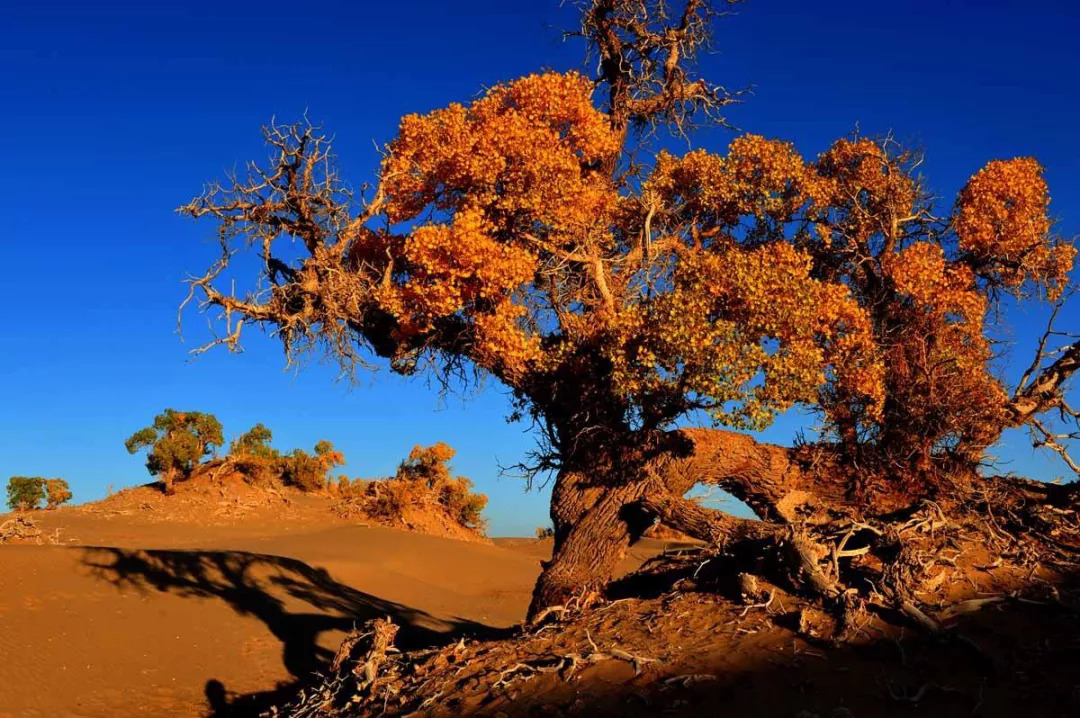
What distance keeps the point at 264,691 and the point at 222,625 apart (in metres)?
3.39

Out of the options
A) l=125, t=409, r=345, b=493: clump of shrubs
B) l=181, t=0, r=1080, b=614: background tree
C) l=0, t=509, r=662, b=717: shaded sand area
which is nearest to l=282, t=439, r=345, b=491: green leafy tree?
l=125, t=409, r=345, b=493: clump of shrubs

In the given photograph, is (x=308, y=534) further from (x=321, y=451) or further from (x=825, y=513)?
(x=825, y=513)

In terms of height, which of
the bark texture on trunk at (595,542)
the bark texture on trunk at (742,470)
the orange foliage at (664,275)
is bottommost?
the bark texture on trunk at (595,542)

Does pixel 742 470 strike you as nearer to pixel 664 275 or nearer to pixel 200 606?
pixel 664 275

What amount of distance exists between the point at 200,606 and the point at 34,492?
66.3 feet

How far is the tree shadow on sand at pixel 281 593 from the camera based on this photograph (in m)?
17.6

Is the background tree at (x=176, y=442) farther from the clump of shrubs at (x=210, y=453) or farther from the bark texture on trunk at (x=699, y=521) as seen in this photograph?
the bark texture on trunk at (x=699, y=521)

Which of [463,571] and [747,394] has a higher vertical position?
[747,394]

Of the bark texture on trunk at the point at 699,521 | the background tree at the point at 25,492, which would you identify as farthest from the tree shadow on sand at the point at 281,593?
the background tree at the point at 25,492

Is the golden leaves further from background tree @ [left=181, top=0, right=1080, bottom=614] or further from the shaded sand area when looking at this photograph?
the shaded sand area

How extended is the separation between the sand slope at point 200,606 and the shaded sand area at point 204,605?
4 cm

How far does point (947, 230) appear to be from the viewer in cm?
1280

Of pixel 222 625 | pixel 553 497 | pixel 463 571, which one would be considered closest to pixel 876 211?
pixel 553 497

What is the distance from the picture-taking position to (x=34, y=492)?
A: 34.3m
